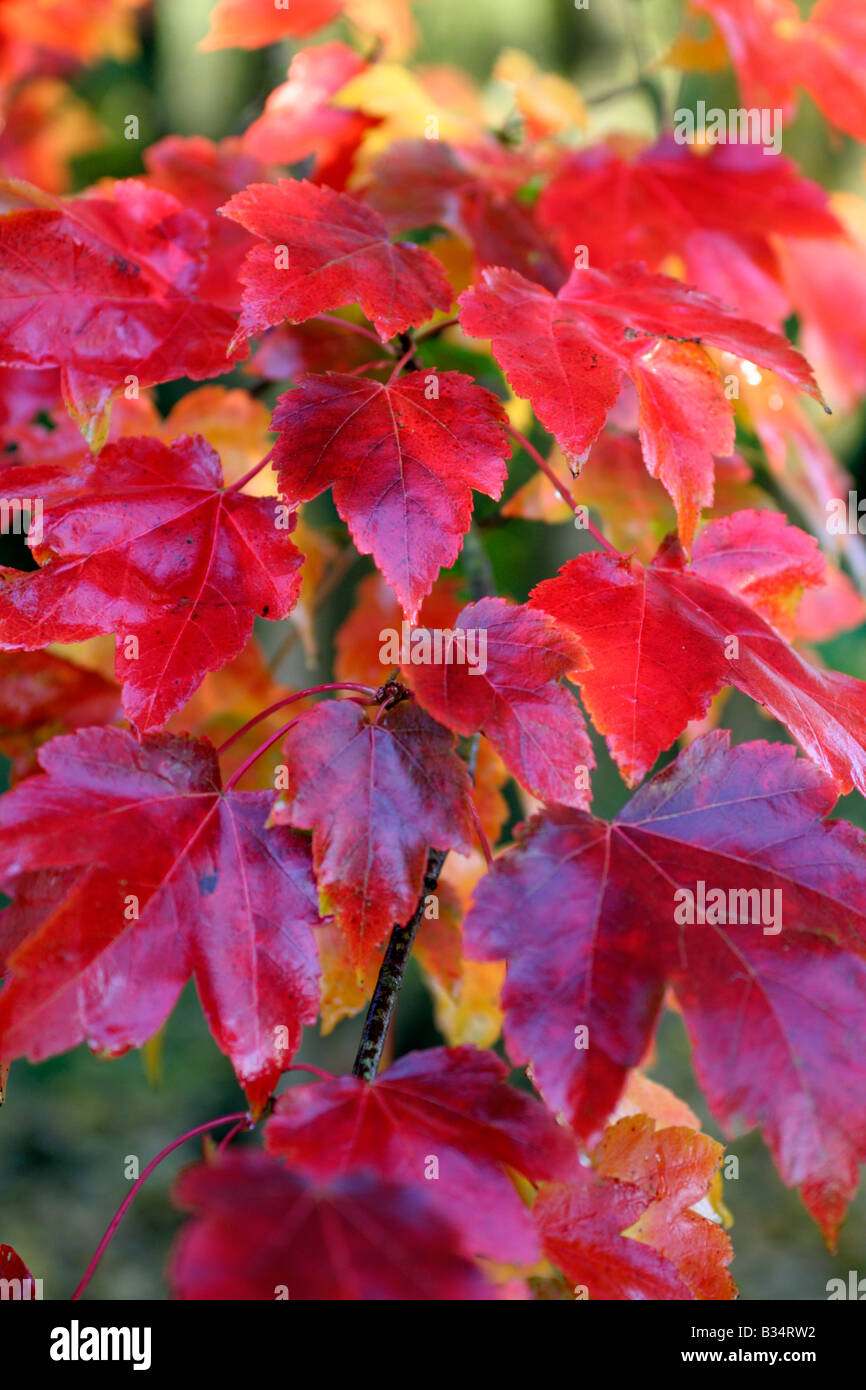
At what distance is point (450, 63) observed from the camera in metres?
1.51

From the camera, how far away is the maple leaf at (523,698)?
0.56 m

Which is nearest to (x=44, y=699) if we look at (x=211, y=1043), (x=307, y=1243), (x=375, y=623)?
(x=375, y=623)

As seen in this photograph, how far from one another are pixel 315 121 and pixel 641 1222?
3.60 feet

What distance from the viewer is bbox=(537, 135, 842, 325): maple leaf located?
1.02 meters

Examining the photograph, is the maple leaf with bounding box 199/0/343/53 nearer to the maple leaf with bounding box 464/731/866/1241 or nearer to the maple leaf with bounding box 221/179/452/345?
the maple leaf with bounding box 221/179/452/345

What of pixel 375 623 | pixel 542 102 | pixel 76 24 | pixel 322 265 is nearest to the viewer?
pixel 322 265

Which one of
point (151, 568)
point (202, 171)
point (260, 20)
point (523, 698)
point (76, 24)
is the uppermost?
point (76, 24)

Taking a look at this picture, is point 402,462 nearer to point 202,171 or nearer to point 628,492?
point 628,492

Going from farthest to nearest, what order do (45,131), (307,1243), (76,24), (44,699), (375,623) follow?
1. (45,131)
2. (76,24)
3. (375,623)
4. (44,699)
5. (307,1243)

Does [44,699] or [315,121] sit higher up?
[315,121]

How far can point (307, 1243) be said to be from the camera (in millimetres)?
389

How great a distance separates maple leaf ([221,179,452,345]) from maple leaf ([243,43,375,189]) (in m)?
0.41

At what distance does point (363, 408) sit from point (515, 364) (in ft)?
0.35

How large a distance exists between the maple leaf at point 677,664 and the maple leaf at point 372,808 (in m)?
0.10
